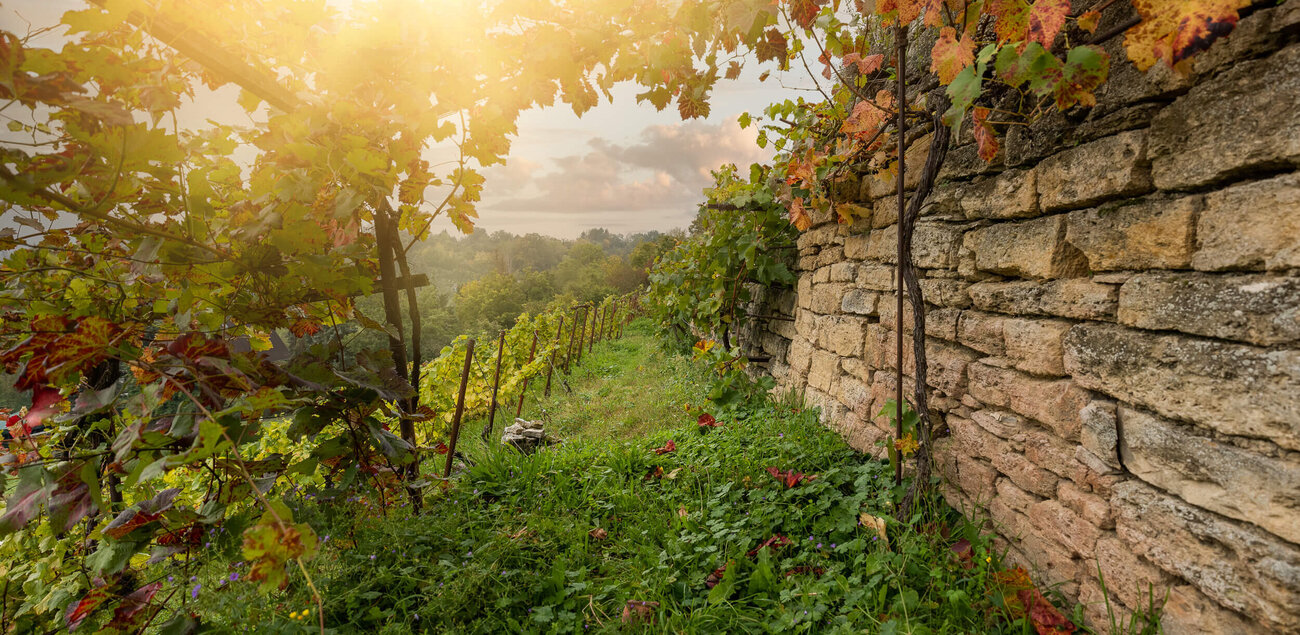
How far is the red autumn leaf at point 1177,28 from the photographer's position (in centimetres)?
112

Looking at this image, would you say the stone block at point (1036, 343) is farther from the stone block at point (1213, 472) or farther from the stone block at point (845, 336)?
the stone block at point (845, 336)

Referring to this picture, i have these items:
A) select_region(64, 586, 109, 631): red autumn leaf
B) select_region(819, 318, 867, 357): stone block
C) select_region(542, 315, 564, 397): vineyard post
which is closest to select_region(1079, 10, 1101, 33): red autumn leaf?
select_region(819, 318, 867, 357): stone block

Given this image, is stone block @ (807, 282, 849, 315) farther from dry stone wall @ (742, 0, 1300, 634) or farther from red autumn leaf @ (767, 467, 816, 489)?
red autumn leaf @ (767, 467, 816, 489)

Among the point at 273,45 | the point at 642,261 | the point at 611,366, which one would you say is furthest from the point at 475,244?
the point at 273,45

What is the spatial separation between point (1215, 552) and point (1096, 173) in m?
1.07

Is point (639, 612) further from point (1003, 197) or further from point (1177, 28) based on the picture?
point (1177, 28)

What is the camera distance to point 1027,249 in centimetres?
183

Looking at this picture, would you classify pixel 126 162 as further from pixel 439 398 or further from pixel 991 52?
pixel 439 398

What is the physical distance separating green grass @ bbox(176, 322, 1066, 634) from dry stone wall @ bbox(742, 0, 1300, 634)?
0.38m

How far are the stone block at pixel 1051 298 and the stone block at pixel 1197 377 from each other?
54 mm

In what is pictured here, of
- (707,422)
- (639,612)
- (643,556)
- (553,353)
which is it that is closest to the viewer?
(639,612)


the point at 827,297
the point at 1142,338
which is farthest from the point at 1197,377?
the point at 827,297

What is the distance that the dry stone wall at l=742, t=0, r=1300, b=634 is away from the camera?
46.2 inches

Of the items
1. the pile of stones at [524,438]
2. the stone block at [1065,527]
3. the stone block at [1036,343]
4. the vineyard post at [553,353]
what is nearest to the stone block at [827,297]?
the stone block at [1036,343]
